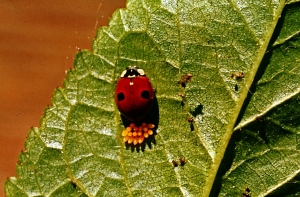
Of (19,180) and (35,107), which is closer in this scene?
(19,180)

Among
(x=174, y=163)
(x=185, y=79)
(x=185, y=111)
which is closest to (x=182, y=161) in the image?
(x=174, y=163)

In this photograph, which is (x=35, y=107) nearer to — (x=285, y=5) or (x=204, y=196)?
(x=204, y=196)

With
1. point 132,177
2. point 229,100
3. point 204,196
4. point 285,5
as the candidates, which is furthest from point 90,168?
point 285,5

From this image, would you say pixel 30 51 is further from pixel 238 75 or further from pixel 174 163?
pixel 238 75

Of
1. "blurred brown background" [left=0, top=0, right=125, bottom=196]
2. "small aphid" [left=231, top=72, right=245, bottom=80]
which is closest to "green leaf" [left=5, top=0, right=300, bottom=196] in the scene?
"small aphid" [left=231, top=72, right=245, bottom=80]

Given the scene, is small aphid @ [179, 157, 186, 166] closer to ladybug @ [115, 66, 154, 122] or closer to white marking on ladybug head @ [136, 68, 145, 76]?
ladybug @ [115, 66, 154, 122]

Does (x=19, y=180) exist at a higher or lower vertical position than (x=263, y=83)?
lower
